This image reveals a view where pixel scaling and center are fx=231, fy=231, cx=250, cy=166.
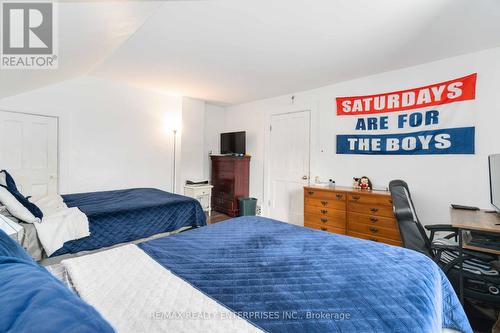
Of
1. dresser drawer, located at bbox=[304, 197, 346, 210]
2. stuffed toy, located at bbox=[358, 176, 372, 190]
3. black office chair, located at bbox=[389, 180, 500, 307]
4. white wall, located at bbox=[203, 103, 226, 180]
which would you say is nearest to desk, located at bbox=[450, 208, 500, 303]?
black office chair, located at bbox=[389, 180, 500, 307]

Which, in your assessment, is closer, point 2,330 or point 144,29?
point 2,330

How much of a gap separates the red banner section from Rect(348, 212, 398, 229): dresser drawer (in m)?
1.49

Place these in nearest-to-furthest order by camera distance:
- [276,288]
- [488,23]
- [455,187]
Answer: [276,288], [488,23], [455,187]

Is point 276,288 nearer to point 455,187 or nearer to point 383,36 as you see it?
point 383,36

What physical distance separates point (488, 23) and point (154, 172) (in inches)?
191

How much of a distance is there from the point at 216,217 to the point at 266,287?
3805mm

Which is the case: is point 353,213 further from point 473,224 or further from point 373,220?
point 473,224

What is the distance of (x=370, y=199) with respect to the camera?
9.73 ft

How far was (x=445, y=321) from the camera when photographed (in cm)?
119

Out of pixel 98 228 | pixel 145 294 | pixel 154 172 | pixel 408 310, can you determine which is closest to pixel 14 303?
pixel 145 294

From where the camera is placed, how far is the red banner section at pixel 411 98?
2.65 metres

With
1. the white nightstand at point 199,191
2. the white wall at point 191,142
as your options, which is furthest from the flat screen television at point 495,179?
the white wall at point 191,142

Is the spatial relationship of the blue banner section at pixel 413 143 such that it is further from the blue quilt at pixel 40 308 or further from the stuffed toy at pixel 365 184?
the blue quilt at pixel 40 308

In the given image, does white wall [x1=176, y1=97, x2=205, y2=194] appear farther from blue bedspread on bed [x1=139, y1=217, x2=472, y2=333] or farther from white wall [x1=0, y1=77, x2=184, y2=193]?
blue bedspread on bed [x1=139, y1=217, x2=472, y2=333]
